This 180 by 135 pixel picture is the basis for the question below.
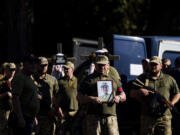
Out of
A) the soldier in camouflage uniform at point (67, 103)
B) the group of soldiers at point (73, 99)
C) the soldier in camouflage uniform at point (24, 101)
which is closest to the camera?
the soldier in camouflage uniform at point (24, 101)

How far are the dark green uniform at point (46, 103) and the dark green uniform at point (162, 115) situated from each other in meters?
1.80

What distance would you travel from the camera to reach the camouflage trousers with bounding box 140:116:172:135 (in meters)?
7.89

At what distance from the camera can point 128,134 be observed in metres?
10.2

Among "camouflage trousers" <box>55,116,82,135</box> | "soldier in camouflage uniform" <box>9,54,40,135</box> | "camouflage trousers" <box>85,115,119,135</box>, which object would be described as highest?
"soldier in camouflage uniform" <box>9,54,40,135</box>

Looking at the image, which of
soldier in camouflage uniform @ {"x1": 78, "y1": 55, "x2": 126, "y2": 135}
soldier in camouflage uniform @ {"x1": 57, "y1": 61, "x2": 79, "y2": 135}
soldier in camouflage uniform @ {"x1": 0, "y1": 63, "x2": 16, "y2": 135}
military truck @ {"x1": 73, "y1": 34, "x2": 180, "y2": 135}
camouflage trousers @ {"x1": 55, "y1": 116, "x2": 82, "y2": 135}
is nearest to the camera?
soldier in camouflage uniform @ {"x1": 78, "y1": 55, "x2": 126, "y2": 135}

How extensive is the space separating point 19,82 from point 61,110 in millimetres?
2068

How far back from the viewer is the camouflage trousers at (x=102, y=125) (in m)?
7.37

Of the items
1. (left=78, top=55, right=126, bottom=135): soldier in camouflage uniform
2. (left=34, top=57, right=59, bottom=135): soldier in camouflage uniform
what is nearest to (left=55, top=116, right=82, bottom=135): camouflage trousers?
(left=34, top=57, right=59, bottom=135): soldier in camouflage uniform

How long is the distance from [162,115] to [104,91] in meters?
1.33

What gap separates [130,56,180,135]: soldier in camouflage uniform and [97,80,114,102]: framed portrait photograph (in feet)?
2.88

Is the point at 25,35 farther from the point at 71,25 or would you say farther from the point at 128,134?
the point at 128,134

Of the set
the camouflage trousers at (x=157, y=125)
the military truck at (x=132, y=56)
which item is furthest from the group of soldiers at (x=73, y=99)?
the military truck at (x=132, y=56)

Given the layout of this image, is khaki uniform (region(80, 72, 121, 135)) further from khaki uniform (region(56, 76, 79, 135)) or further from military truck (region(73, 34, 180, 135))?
military truck (region(73, 34, 180, 135))

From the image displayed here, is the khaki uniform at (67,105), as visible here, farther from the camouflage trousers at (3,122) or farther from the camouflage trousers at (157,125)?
the camouflage trousers at (157,125)
